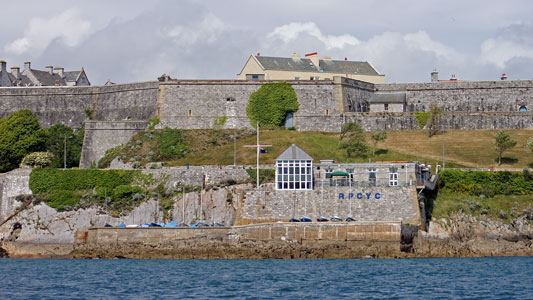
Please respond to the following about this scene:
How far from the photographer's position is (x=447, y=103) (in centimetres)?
8981

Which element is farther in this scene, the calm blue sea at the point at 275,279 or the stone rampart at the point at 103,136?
the stone rampart at the point at 103,136

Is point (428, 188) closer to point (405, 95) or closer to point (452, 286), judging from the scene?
point (452, 286)

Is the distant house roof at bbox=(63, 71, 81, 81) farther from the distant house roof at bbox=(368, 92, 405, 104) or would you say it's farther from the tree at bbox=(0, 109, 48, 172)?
the distant house roof at bbox=(368, 92, 405, 104)

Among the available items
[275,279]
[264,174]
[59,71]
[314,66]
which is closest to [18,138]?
[264,174]

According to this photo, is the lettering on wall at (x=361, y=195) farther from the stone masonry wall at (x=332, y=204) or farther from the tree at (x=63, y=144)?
the tree at (x=63, y=144)

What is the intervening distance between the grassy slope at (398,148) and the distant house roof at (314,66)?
11.6 meters

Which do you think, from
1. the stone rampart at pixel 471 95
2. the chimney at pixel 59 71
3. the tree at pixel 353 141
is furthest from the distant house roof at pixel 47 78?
the stone rampart at pixel 471 95

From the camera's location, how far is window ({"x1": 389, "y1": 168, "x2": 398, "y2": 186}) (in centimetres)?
6378

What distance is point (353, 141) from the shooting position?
78.2 m

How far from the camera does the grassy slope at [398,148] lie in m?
74.4

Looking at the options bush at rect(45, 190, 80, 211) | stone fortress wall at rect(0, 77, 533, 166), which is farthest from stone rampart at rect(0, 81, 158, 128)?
bush at rect(45, 190, 80, 211)

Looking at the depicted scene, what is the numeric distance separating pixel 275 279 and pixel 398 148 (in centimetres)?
3453

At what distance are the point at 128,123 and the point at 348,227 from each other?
32913mm

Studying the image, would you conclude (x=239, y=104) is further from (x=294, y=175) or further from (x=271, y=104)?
→ (x=294, y=175)
